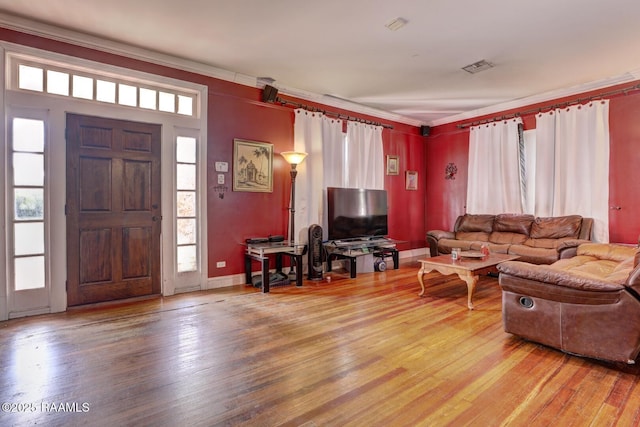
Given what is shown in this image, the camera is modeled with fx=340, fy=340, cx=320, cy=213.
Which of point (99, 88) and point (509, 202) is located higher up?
point (99, 88)

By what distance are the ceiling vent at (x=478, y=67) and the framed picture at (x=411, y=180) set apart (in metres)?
2.62

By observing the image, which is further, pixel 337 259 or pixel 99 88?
pixel 337 259

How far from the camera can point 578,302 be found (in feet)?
7.77

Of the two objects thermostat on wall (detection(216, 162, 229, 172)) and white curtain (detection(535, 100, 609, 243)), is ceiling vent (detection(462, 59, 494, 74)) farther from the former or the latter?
thermostat on wall (detection(216, 162, 229, 172))

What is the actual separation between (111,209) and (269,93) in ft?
8.16

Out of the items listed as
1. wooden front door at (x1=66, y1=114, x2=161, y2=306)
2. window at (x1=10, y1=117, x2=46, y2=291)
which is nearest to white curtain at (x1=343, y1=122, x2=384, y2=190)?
wooden front door at (x1=66, y1=114, x2=161, y2=306)

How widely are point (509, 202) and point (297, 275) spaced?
3.84 metres

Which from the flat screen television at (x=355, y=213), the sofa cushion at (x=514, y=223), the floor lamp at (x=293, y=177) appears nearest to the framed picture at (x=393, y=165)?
the flat screen television at (x=355, y=213)

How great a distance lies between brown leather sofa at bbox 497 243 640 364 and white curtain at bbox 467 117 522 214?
3.11 m

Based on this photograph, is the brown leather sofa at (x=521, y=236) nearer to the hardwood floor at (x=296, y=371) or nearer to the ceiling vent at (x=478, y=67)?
the hardwood floor at (x=296, y=371)

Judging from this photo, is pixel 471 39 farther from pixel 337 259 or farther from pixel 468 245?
pixel 337 259

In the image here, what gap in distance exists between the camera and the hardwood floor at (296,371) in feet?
5.90

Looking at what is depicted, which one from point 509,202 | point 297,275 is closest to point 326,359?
point 297,275

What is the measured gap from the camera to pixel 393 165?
659 cm
